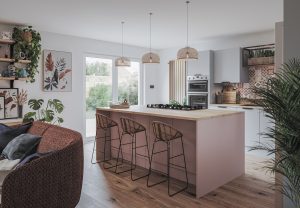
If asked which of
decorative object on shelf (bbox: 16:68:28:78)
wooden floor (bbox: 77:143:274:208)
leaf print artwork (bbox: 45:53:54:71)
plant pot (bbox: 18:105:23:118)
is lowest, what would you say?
wooden floor (bbox: 77:143:274:208)

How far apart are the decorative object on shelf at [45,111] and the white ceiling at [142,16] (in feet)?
4.94

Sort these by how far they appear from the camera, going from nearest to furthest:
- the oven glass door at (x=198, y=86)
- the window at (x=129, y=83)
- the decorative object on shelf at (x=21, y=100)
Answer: the decorative object on shelf at (x=21, y=100), the oven glass door at (x=198, y=86), the window at (x=129, y=83)

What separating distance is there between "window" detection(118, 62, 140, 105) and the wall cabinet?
7.77 feet

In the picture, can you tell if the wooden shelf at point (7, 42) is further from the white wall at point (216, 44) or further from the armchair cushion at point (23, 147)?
the white wall at point (216, 44)

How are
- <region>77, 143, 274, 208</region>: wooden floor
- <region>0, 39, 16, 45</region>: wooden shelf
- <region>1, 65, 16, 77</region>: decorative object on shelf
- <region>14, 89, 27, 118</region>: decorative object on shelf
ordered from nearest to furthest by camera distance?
<region>77, 143, 274, 208</region>: wooden floor < <region>0, 39, 16, 45</region>: wooden shelf < <region>1, 65, 16, 77</region>: decorative object on shelf < <region>14, 89, 27, 118</region>: decorative object on shelf

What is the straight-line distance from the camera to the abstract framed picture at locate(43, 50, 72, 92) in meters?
5.29

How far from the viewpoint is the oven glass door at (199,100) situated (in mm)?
6027

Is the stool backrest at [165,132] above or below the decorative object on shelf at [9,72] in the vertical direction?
below

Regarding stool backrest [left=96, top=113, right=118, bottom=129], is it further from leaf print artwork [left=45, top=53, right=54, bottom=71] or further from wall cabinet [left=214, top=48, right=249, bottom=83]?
wall cabinet [left=214, top=48, right=249, bottom=83]

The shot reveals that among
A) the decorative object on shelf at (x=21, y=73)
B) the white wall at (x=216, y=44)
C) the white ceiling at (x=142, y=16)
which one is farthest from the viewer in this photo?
the white wall at (x=216, y=44)

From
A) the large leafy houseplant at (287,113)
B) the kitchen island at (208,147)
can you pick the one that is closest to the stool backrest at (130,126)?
the kitchen island at (208,147)

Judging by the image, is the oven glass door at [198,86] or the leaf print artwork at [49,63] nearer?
the leaf print artwork at [49,63]

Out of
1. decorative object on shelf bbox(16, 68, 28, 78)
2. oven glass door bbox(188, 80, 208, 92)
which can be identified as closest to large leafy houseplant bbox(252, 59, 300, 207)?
oven glass door bbox(188, 80, 208, 92)

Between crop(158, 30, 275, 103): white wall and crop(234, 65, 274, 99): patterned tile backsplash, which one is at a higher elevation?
crop(158, 30, 275, 103): white wall
